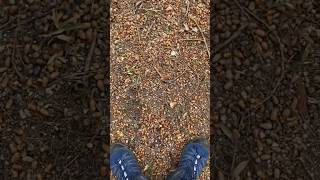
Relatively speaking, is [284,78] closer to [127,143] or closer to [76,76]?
[127,143]

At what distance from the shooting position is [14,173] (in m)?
2.58

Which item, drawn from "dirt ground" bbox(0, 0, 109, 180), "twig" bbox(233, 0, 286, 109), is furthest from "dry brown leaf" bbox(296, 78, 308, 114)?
"dirt ground" bbox(0, 0, 109, 180)

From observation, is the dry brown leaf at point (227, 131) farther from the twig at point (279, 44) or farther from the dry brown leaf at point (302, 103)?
the dry brown leaf at point (302, 103)

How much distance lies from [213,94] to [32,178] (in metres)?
1.06

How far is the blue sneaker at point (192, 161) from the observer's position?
2598 millimetres

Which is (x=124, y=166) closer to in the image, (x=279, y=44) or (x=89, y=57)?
(x=89, y=57)

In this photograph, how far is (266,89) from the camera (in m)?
2.67

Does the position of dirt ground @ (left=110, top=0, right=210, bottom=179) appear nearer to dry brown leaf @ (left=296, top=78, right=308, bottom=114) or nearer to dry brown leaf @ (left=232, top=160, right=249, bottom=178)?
dry brown leaf @ (left=232, top=160, right=249, bottom=178)

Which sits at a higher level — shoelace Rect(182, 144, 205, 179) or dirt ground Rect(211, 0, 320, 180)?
dirt ground Rect(211, 0, 320, 180)

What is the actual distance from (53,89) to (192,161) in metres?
0.84

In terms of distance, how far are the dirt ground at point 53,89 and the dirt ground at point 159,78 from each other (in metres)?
0.09

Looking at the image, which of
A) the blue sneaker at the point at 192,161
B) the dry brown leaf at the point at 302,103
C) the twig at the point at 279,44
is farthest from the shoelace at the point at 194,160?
the dry brown leaf at the point at 302,103

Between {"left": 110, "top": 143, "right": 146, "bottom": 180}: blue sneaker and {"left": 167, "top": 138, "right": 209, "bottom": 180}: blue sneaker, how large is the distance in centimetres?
18

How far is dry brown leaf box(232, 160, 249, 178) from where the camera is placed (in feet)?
8.48
